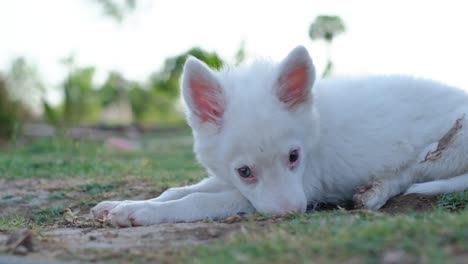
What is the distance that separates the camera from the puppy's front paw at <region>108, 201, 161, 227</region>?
3482mm

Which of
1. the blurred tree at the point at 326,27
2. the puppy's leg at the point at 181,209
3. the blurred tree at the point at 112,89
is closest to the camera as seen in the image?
the puppy's leg at the point at 181,209

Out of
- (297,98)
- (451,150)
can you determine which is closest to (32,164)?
(297,98)

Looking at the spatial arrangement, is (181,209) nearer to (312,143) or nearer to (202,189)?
(202,189)

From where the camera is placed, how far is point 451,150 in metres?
3.89

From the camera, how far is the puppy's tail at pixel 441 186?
3.67 meters

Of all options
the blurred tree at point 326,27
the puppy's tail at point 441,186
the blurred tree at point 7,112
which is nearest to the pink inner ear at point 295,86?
the puppy's tail at point 441,186

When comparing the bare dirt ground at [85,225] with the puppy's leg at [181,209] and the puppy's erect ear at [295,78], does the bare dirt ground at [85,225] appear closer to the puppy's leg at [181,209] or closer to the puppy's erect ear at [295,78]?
the puppy's leg at [181,209]

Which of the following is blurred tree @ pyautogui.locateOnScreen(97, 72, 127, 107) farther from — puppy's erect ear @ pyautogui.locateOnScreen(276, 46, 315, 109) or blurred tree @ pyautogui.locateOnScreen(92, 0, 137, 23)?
puppy's erect ear @ pyautogui.locateOnScreen(276, 46, 315, 109)

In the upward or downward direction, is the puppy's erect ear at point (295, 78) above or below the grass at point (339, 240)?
above

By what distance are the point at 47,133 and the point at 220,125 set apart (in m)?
13.1

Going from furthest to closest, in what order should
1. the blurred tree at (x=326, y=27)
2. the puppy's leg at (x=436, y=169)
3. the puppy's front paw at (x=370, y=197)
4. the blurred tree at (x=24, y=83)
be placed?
the blurred tree at (x=24, y=83) → the blurred tree at (x=326, y=27) → the puppy's leg at (x=436, y=169) → the puppy's front paw at (x=370, y=197)

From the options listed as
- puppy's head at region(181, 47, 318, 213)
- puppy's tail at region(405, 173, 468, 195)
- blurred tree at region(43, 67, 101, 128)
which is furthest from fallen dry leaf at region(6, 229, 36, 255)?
blurred tree at region(43, 67, 101, 128)

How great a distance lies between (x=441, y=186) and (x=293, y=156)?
0.98 m

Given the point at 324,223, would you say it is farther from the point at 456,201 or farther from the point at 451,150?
the point at 451,150
